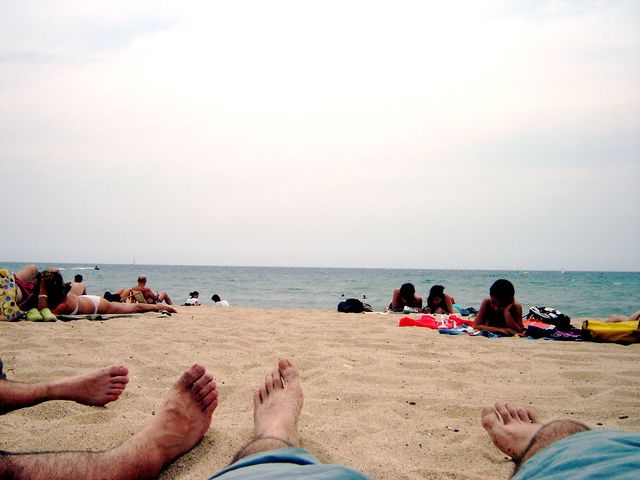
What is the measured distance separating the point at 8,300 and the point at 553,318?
607 centimetres

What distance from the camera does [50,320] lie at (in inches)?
198

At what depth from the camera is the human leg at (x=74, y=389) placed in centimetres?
190

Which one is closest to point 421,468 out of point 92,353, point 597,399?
point 597,399

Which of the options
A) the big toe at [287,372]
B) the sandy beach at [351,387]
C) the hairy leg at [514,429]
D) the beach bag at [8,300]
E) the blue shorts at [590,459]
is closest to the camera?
the blue shorts at [590,459]

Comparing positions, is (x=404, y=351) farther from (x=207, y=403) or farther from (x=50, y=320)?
(x=50, y=320)

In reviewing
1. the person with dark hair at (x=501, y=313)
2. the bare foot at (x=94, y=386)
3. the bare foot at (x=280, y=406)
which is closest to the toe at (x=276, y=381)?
the bare foot at (x=280, y=406)

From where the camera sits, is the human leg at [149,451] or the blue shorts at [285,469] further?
the human leg at [149,451]

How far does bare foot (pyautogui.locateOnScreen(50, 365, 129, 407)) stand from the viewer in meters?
2.05

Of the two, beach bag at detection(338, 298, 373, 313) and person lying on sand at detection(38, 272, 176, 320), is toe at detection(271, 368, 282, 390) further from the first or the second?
beach bag at detection(338, 298, 373, 313)

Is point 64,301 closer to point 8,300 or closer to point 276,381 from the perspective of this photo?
point 8,300

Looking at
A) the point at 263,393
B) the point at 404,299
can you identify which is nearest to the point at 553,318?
the point at 404,299

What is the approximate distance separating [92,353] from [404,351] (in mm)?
2266

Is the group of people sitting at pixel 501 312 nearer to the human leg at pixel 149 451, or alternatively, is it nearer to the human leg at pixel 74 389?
the human leg at pixel 149 451

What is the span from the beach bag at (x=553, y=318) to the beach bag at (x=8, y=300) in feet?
19.4
